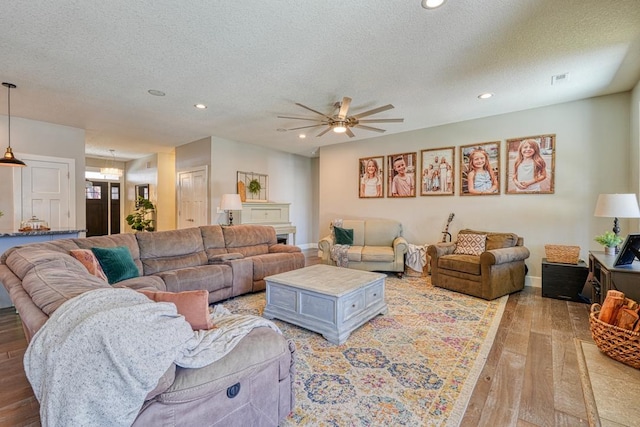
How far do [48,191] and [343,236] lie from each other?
17.5ft

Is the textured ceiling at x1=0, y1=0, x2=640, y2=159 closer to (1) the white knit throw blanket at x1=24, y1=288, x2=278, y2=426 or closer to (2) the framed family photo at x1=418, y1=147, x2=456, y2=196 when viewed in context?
(2) the framed family photo at x1=418, y1=147, x2=456, y2=196

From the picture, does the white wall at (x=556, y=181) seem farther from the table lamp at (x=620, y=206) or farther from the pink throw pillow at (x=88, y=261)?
the pink throw pillow at (x=88, y=261)

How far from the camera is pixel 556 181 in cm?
411

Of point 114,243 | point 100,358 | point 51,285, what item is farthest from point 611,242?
point 114,243

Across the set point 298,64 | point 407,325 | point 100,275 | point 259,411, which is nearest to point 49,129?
point 100,275

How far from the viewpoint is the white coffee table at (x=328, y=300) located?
253cm

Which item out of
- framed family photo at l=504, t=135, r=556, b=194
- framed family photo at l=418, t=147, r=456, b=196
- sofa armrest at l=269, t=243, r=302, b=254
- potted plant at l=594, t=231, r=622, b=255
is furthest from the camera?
framed family photo at l=418, t=147, r=456, b=196

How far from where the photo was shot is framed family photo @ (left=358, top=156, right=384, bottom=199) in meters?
5.95

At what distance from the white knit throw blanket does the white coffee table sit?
62.5 inches

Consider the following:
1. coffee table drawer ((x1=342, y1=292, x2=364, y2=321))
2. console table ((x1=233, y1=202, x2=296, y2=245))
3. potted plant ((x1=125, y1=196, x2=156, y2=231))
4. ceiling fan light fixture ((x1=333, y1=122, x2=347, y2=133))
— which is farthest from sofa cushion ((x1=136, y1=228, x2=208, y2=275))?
potted plant ((x1=125, y1=196, x2=156, y2=231))

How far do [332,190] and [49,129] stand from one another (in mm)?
5428

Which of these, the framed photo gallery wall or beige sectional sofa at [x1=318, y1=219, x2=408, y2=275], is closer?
the framed photo gallery wall

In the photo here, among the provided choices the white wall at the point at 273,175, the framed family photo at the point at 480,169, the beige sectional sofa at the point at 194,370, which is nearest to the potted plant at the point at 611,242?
the framed family photo at the point at 480,169

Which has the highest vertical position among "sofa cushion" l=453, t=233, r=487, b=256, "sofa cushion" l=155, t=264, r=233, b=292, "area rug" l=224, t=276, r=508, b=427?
"sofa cushion" l=453, t=233, r=487, b=256
